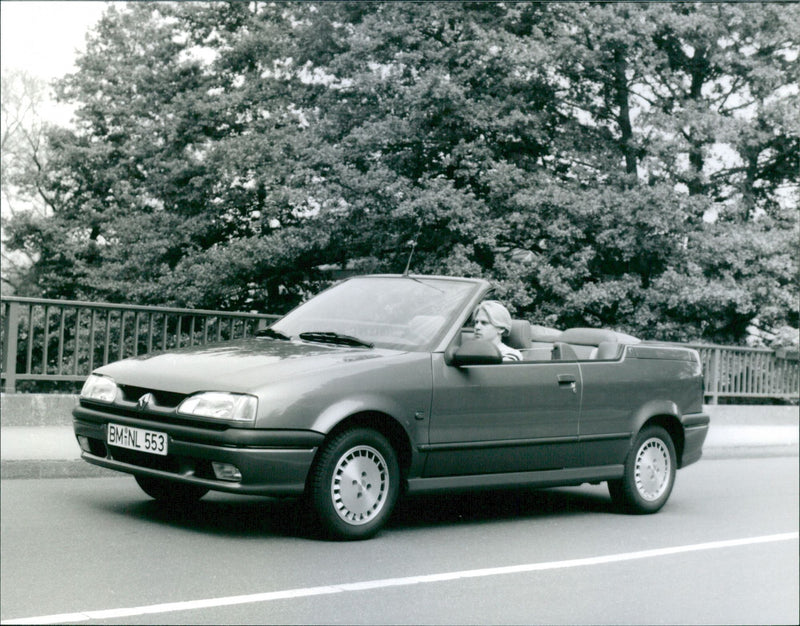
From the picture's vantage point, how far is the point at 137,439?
18.8ft

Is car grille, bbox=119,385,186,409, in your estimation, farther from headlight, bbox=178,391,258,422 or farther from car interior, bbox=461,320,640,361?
car interior, bbox=461,320,640,361

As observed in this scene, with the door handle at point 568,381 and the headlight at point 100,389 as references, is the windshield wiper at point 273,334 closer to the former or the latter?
the headlight at point 100,389

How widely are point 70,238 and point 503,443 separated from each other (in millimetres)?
29350

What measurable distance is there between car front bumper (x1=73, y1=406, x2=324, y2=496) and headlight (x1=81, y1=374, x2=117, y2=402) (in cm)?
18

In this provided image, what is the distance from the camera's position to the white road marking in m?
4.21

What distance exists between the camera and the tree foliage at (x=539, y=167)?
2242cm

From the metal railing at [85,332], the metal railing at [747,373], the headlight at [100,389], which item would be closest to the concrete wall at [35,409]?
the metal railing at [85,332]

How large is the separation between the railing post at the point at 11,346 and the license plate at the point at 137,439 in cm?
375

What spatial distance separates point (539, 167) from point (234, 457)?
65.7ft

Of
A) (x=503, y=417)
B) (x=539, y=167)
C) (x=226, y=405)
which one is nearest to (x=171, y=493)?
(x=226, y=405)

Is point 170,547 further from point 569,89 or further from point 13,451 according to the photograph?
point 569,89

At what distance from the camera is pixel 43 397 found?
8.82m

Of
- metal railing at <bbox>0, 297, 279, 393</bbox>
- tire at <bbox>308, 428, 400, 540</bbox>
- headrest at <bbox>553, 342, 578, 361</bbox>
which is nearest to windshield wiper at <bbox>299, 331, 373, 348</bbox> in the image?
tire at <bbox>308, 428, 400, 540</bbox>

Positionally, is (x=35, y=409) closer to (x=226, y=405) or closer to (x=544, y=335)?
(x=226, y=405)
